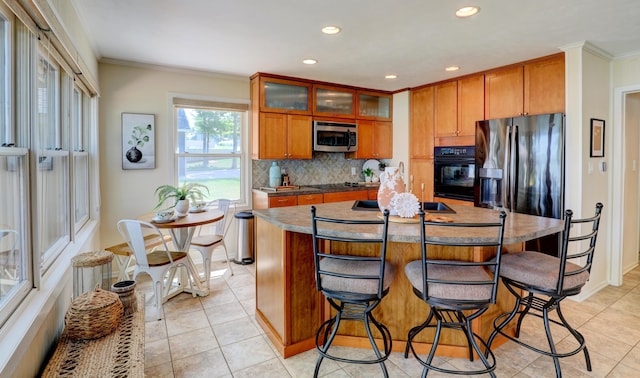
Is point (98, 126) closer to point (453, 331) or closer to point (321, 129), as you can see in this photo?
point (321, 129)

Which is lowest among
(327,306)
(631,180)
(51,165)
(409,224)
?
(327,306)

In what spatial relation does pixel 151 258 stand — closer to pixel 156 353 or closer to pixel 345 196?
pixel 156 353

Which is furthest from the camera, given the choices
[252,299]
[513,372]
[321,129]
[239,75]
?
[321,129]

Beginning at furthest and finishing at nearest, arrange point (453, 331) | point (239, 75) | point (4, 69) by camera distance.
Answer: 1. point (239, 75)
2. point (453, 331)
3. point (4, 69)

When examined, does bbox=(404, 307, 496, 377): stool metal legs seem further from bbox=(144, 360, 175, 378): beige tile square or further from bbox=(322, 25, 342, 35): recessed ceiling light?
bbox=(322, 25, 342, 35): recessed ceiling light

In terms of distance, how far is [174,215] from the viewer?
3229 millimetres

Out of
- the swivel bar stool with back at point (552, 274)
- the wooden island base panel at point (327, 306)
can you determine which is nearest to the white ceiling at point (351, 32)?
the wooden island base panel at point (327, 306)

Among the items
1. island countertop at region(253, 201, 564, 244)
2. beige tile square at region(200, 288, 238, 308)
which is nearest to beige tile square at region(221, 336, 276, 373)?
beige tile square at region(200, 288, 238, 308)

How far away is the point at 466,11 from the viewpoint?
2.51m

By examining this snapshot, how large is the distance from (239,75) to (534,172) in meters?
3.64

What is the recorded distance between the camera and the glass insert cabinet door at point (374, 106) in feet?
17.3

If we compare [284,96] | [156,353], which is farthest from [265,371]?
[284,96]

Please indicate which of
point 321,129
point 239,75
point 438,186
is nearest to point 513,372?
point 438,186

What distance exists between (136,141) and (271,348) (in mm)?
2887
